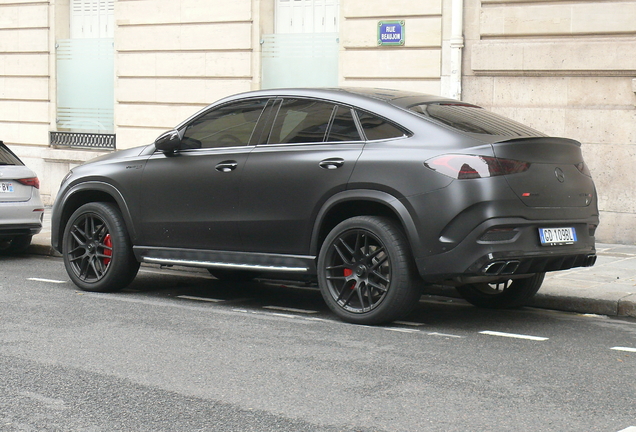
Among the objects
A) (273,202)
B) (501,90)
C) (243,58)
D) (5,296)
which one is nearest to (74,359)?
(273,202)

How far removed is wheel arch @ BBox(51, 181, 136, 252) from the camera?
318 inches

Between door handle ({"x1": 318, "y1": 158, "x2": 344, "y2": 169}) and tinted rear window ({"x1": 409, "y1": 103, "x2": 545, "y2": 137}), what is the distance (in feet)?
2.10

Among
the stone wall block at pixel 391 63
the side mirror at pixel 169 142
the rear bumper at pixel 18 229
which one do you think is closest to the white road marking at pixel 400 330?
the side mirror at pixel 169 142

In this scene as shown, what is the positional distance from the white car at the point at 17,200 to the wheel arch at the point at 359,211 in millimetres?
4856

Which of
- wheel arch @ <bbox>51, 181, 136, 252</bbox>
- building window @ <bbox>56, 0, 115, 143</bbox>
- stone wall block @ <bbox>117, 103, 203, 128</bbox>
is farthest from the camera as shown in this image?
building window @ <bbox>56, 0, 115, 143</bbox>

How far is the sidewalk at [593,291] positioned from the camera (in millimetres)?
7371

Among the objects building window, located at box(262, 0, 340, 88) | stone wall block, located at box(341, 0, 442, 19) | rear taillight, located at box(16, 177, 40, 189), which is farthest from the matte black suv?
building window, located at box(262, 0, 340, 88)

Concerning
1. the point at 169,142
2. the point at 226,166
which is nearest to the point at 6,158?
the point at 169,142

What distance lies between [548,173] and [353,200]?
Result: 52.5 inches

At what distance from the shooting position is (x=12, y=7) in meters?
18.3

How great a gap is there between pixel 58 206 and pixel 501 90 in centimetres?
627

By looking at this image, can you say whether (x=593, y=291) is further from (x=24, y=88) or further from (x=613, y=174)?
(x=24, y=88)

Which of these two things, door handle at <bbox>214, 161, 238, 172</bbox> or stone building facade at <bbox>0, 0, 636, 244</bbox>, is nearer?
door handle at <bbox>214, 161, 238, 172</bbox>

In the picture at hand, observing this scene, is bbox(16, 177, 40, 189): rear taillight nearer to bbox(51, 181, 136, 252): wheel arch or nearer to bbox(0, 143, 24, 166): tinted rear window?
bbox(0, 143, 24, 166): tinted rear window
